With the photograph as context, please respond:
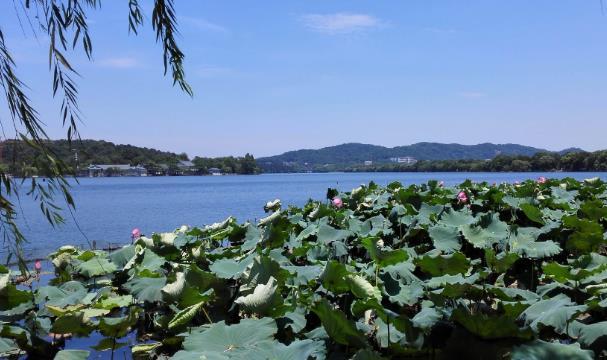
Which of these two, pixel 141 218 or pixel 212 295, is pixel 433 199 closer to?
pixel 212 295

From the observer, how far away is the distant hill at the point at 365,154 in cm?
11388

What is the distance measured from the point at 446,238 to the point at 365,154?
122066mm

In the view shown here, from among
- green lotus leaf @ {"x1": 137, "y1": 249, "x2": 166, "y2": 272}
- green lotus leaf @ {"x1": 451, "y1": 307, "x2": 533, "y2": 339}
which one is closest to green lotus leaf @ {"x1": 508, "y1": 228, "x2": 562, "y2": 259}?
green lotus leaf @ {"x1": 451, "y1": 307, "x2": 533, "y2": 339}

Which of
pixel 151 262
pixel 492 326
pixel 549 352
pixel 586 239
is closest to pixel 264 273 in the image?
pixel 492 326

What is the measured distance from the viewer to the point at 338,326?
2.43 m

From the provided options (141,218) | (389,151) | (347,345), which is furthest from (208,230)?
(389,151)

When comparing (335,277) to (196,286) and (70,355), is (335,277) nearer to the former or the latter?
(196,286)

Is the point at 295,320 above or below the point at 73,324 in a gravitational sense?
above

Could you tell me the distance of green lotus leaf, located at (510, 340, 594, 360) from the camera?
2090mm

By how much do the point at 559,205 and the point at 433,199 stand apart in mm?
1466

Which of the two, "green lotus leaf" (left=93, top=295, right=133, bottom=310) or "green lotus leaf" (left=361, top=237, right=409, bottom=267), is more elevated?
"green lotus leaf" (left=361, top=237, right=409, bottom=267)

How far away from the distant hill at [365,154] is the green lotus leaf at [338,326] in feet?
362

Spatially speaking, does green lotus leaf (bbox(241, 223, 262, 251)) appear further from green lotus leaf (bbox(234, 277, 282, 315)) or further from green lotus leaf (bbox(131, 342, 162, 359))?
green lotus leaf (bbox(234, 277, 282, 315))

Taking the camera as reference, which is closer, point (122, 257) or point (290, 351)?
point (290, 351)
